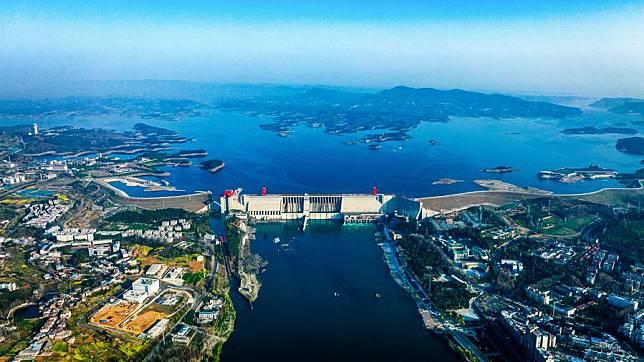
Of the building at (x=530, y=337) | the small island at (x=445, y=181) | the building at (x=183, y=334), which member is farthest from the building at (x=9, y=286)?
the small island at (x=445, y=181)

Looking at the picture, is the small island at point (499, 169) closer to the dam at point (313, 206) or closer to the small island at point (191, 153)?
Result: the dam at point (313, 206)

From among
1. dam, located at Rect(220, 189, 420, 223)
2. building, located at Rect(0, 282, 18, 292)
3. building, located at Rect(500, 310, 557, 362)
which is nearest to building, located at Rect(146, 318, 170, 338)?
building, located at Rect(0, 282, 18, 292)

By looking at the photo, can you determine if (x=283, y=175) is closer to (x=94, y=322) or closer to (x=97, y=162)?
(x=97, y=162)

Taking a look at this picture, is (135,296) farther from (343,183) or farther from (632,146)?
(632,146)

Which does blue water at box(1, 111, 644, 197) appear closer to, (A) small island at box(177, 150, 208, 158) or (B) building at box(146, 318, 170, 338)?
(A) small island at box(177, 150, 208, 158)

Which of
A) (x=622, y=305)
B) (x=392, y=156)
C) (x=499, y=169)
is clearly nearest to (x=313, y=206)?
(x=622, y=305)

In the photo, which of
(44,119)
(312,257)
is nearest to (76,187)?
(312,257)
